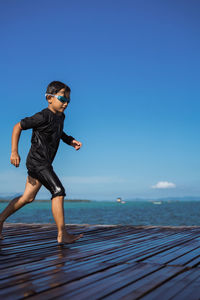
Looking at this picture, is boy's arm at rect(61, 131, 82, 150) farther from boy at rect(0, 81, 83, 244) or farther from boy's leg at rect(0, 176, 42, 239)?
boy's leg at rect(0, 176, 42, 239)

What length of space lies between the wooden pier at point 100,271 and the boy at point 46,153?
0.50 m

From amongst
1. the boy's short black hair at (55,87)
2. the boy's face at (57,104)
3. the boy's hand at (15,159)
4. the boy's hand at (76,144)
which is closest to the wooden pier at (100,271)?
the boy's hand at (15,159)

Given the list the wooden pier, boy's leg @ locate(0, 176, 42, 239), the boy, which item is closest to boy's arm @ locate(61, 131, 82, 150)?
the boy

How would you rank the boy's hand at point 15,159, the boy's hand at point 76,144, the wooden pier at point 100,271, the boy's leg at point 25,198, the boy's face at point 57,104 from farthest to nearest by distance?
the boy's hand at point 76,144
the boy's face at point 57,104
the boy's leg at point 25,198
the boy's hand at point 15,159
the wooden pier at point 100,271

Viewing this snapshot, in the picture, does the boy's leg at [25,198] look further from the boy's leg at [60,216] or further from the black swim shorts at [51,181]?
the boy's leg at [60,216]

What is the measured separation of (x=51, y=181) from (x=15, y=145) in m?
0.68

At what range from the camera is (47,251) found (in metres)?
3.83

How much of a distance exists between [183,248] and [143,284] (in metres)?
1.90

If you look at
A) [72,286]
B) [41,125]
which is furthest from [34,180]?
[72,286]

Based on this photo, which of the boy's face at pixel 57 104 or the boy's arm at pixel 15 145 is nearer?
the boy's arm at pixel 15 145

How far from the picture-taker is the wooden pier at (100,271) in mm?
2109

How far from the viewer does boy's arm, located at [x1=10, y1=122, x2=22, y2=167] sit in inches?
171

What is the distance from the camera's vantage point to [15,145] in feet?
14.7

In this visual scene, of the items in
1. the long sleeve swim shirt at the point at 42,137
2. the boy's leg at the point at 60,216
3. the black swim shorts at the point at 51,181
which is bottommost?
the boy's leg at the point at 60,216
